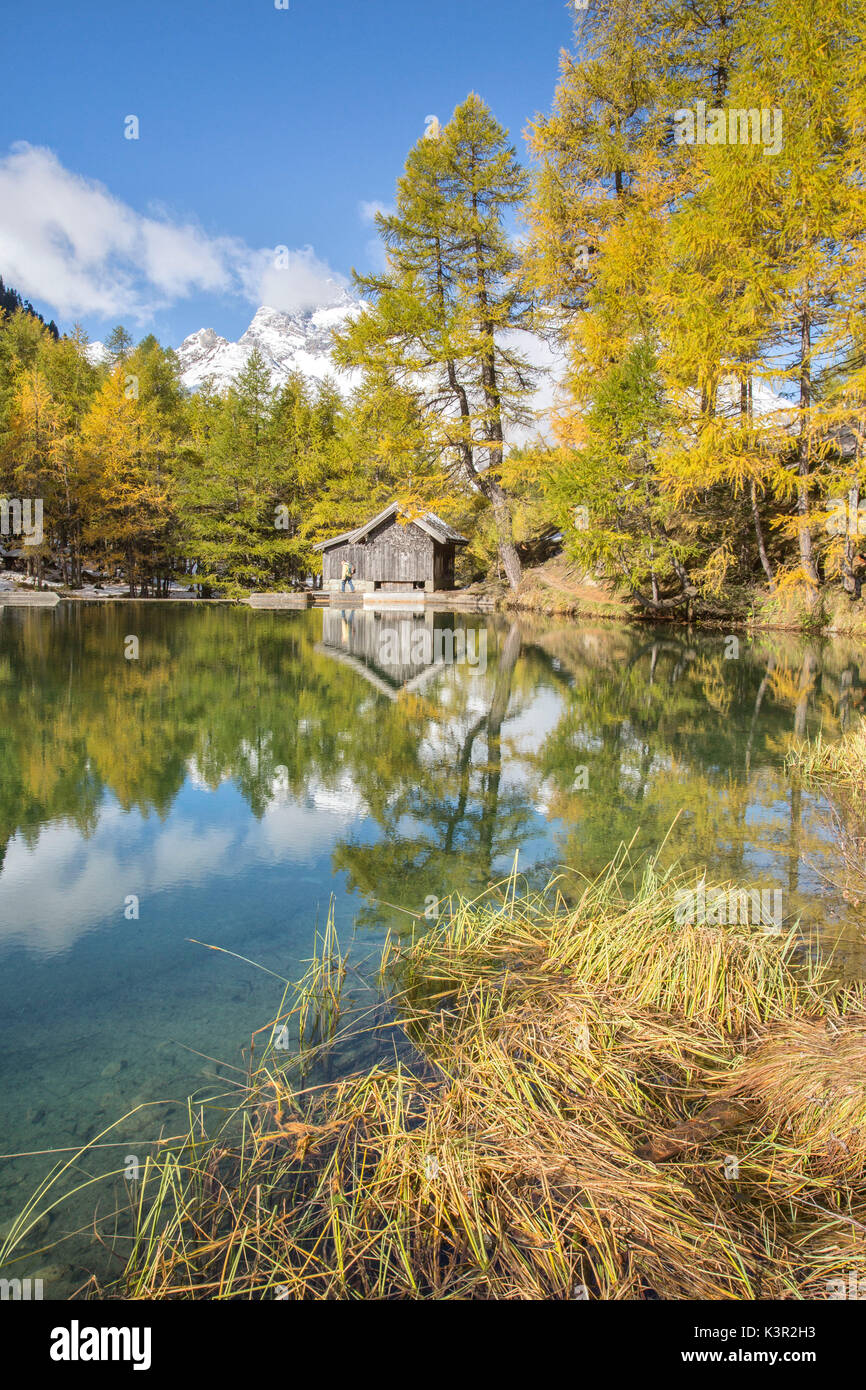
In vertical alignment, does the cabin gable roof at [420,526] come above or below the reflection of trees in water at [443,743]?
above

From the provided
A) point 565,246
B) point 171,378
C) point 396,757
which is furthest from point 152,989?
point 171,378

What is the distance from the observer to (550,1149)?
2.42m

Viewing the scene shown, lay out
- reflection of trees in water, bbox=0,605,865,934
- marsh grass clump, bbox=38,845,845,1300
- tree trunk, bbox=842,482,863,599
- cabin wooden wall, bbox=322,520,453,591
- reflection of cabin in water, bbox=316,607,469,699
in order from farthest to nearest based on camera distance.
→ cabin wooden wall, bbox=322,520,453,591 → tree trunk, bbox=842,482,863,599 → reflection of cabin in water, bbox=316,607,469,699 → reflection of trees in water, bbox=0,605,865,934 → marsh grass clump, bbox=38,845,845,1300

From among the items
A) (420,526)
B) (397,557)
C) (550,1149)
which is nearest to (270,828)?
(550,1149)

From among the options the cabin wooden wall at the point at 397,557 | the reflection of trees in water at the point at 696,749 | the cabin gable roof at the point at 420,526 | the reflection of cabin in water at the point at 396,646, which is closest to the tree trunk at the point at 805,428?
the reflection of trees in water at the point at 696,749

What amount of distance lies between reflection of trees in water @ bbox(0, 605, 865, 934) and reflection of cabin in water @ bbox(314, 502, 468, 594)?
19973 mm

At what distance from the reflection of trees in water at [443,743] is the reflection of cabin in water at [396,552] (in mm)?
19973

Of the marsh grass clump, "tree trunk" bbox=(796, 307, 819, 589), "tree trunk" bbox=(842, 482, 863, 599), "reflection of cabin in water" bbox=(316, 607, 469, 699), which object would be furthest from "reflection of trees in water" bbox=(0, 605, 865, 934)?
"tree trunk" bbox=(796, 307, 819, 589)

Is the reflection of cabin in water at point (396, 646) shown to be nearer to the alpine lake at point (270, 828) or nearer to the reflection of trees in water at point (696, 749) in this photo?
the alpine lake at point (270, 828)

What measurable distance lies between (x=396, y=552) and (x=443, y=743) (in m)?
28.9

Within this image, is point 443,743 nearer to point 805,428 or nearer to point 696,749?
point 696,749

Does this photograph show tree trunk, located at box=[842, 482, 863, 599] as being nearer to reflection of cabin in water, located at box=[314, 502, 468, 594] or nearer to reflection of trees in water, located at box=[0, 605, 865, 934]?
reflection of trees in water, located at box=[0, 605, 865, 934]

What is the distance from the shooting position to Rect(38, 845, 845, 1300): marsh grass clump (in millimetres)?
2029

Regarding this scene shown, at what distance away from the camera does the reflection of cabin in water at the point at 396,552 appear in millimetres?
36094
